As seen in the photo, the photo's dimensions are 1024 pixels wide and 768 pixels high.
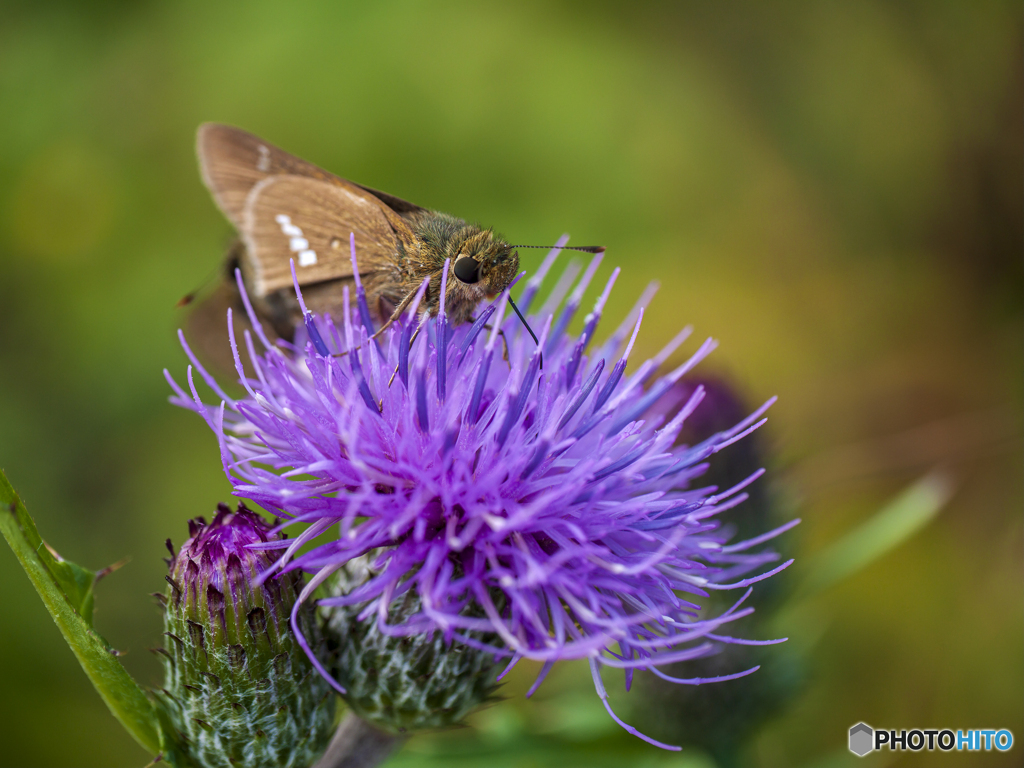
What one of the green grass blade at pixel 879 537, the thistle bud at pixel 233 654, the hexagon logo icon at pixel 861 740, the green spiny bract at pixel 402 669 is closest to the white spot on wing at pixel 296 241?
the thistle bud at pixel 233 654

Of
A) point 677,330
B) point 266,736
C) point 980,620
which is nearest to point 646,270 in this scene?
point 677,330

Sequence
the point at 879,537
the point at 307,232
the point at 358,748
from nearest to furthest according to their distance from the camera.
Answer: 1. the point at 358,748
2. the point at 307,232
3. the point at 879,537

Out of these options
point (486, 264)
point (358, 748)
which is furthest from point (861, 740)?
point (486, 264)

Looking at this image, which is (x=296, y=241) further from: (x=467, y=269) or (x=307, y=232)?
(x=467, y=269)

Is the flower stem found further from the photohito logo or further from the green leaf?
the photohito logo

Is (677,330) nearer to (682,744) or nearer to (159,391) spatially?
(682,744)

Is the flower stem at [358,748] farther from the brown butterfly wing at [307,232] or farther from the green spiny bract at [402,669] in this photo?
the brown butterfly wing at [307,232]
